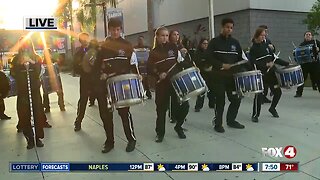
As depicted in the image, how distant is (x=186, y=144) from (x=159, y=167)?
3.15 feet

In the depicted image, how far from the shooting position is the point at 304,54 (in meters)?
8.50

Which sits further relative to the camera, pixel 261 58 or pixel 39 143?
pixel 261 58

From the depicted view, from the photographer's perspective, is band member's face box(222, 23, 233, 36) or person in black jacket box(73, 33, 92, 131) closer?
band member's face box(222, 23, 233, 36)

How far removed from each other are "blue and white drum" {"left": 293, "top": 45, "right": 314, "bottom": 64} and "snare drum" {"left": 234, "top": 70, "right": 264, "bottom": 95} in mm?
3753

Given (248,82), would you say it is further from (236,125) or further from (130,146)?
(130,146)

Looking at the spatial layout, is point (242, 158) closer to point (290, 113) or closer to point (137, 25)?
point (290, 113)

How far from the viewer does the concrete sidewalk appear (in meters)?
3.86

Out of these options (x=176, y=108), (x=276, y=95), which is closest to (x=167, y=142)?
(x=176, y=108)

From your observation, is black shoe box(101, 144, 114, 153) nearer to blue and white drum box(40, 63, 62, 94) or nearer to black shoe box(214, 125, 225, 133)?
black shoe box(214, 125, 225, 133)

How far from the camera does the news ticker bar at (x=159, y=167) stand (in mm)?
3865

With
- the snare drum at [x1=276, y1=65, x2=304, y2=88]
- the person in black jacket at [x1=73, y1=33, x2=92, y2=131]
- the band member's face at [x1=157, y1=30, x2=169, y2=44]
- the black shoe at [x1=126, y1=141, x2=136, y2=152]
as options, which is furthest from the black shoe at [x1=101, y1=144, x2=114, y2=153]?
the snare drum at [x1=276, y1=65, x2=304, y2=88]

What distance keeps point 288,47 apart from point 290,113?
1034cm

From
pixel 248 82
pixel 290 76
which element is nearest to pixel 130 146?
pixel 248 82

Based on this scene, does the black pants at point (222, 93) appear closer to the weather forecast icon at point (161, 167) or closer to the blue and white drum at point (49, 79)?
the weather forecast icon at point (161, 167)
